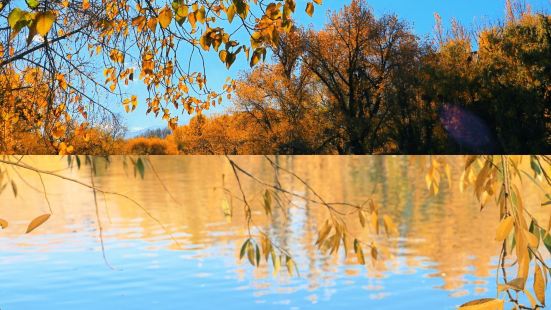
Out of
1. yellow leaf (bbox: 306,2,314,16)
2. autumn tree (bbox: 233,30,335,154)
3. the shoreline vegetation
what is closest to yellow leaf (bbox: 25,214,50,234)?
yellow leaf (bbox: 306,2,314,16)

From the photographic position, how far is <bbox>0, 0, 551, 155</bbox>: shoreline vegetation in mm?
21453

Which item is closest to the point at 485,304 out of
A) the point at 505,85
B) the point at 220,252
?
the point at 220,252

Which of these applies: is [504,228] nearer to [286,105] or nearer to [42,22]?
[42,22]

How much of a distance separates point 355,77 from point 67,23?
69.9 ft

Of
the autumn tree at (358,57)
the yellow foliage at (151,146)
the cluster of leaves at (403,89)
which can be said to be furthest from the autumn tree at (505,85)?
the yellow foliage at (151,146)

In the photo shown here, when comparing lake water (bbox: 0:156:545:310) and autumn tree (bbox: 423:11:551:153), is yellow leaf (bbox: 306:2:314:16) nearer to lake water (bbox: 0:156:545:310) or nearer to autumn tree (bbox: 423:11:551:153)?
lake water (bbox: 0:156:545:310)

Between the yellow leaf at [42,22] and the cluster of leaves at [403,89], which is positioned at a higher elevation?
the cluster of leaves at [403,89]

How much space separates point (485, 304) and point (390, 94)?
23.4 meters

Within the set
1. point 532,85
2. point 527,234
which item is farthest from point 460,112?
point 527,234

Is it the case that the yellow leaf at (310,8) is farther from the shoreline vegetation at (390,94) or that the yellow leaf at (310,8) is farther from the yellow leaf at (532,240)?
the shoreline vegetation at (390,94)

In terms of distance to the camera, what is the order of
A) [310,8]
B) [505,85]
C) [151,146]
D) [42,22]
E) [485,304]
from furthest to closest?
[151,146], [505,85], [310,8], [42,22], [485,304]

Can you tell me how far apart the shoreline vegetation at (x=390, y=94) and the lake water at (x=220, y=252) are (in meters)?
13.3

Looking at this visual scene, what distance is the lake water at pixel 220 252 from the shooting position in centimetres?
417

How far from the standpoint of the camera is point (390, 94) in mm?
24125
